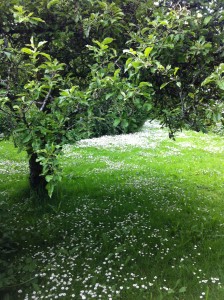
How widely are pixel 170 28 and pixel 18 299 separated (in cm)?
575

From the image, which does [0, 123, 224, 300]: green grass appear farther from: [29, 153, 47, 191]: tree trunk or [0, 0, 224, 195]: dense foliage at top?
[0, 0, 224, 195]: dense foliage at top

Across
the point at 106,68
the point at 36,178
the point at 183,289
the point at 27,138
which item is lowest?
the point at 183,289

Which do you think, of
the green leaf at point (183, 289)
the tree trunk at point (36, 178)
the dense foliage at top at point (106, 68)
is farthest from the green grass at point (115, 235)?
the dense foliage at top at point (106, 68)

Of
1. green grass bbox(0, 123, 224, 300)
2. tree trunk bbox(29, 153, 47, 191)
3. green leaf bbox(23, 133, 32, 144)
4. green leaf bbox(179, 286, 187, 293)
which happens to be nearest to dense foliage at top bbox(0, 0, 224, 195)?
green leaf bbox(23, 133, 32, 144)

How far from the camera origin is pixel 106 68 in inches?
220

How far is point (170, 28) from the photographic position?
5.55 m

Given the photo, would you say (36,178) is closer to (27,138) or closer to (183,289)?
(27,138)

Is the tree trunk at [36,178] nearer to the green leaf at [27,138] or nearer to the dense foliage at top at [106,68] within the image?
the dense foliage at top at [106,68]

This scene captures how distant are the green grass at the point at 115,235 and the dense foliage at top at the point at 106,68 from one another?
7.79 ft

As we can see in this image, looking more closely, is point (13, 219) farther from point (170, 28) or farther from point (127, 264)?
point (170, 28)

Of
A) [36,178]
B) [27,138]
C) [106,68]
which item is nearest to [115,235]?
[36,178]

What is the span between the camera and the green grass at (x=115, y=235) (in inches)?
223

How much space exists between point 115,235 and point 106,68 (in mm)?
4231

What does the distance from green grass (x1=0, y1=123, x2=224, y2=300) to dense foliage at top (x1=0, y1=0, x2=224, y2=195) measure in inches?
93.4
